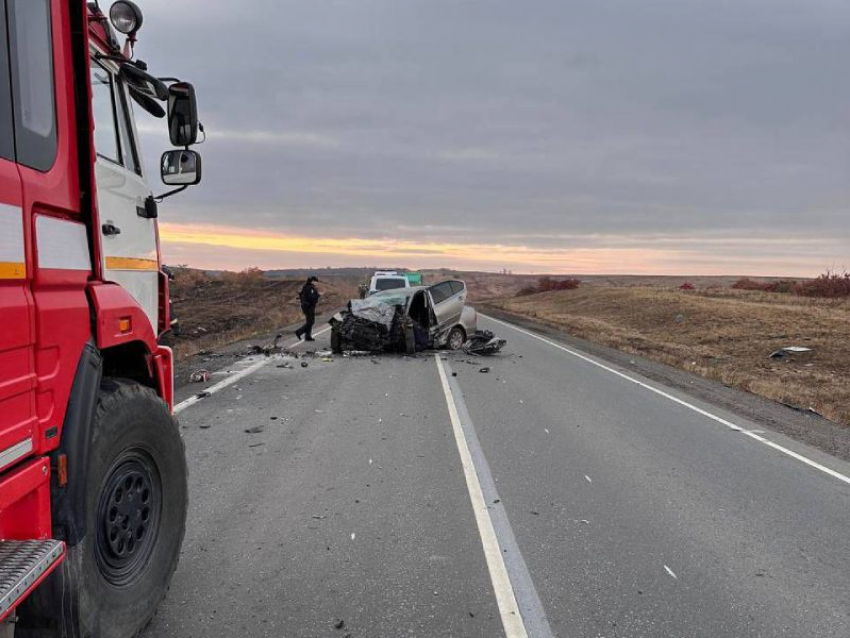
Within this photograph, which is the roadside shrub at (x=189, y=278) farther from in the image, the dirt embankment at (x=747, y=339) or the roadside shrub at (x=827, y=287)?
the roadside shrub at (x=827, y=287)

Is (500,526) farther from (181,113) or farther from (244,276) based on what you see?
(244,276)

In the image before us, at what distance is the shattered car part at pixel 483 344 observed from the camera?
1459 cm

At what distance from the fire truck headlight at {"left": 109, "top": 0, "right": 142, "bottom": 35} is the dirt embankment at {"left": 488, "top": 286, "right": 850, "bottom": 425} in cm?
1049

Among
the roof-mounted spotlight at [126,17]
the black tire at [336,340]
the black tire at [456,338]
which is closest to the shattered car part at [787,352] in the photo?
the black tire at [456,338]

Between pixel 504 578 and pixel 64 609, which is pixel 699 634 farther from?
pixel 64 609

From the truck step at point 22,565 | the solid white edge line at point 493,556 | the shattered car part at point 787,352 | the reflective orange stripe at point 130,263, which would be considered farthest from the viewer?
the shattered car part at point 787,352

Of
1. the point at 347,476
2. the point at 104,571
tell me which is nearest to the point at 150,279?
the point at 104,571

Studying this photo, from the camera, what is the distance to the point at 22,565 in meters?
1.95

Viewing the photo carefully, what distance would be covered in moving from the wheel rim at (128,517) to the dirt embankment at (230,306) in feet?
38.2

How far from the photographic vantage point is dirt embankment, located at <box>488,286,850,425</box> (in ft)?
40.1

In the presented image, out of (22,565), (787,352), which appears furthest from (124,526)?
(787,352)

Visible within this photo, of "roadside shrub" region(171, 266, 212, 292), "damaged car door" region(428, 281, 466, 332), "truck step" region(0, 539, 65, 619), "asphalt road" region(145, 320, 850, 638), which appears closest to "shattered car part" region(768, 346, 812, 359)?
"damaged car door" region(428, 281, 466, 332)

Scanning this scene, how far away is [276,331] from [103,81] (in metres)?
17.3

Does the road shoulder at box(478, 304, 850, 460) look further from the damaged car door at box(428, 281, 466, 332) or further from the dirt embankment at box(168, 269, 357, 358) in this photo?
the dirt embankment at box(168, 269, 357, 358)
